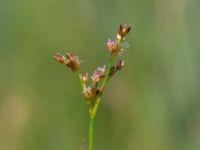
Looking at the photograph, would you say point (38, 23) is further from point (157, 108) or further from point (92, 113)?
point (92, 113)

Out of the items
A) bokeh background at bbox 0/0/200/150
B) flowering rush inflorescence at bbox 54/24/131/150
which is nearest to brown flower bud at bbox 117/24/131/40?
flowering rush inflorescence at bbox 54/24/131/150

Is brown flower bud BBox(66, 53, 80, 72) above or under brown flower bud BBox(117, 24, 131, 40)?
under

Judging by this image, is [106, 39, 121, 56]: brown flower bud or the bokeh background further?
the bokeh background

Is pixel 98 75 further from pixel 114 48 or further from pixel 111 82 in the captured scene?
pixel 111 82

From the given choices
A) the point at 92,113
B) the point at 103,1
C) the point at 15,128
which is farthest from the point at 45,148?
the point at 92,113

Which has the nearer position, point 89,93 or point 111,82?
point 89,93

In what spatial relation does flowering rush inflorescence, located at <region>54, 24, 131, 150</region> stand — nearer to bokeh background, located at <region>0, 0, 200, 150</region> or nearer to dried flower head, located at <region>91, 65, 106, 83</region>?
Answer: dried flower head, located at <region>91, 65, 106, 83</region>

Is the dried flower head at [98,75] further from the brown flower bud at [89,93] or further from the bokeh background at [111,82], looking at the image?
the bokeh background at [111,82]

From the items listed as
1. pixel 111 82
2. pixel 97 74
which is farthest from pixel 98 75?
pixel 111 82
